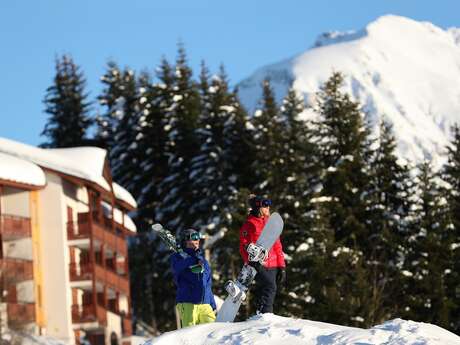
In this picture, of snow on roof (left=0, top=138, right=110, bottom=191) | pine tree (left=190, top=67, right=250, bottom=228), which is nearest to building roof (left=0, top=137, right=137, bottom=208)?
snow on roof (left=0, top=138, right=110, bottom=191)

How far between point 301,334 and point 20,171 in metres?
34.9

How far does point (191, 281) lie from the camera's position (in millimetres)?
13992

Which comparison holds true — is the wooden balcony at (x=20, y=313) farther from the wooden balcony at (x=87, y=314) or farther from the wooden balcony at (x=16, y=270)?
the wooden balcony at (x=87, y=314)

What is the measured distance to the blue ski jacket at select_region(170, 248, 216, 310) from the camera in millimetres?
13914

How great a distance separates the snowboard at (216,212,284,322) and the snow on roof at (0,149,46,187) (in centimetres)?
3022

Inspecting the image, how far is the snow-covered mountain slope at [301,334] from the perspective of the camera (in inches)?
420

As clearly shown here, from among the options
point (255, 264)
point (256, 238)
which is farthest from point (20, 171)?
point (255, 264)

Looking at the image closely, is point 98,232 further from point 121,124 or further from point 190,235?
point 190,235

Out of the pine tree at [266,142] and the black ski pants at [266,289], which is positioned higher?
the pine tree at [266,142]

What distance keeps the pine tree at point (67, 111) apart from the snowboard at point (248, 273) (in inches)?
2387

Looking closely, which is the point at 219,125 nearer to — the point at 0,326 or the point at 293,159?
the point at 293,159

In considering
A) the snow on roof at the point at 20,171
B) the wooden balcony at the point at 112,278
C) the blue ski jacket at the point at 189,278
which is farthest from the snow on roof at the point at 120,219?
the blue ski jacket at the point at 189,278

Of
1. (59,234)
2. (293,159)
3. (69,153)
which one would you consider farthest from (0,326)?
(293,159)

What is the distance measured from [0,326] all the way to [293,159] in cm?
2279
